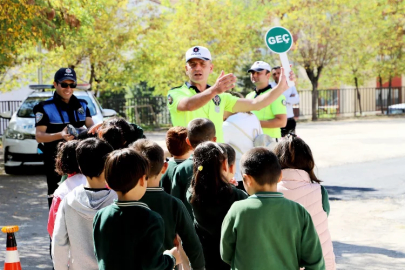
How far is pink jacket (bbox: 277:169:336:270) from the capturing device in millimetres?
4121

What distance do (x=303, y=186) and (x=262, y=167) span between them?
2.23ft

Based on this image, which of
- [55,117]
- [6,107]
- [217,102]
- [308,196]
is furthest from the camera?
[6,107]

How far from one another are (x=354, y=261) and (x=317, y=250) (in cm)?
323

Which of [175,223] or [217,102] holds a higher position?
[217,102]

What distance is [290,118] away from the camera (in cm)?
1038

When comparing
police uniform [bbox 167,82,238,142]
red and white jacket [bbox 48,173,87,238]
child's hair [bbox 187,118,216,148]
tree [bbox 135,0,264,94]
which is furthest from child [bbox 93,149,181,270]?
tree [bbox 135,0,264,94]

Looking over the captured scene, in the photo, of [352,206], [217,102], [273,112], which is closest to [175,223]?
[217,102]

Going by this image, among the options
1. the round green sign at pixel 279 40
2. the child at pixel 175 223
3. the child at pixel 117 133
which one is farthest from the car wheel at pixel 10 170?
the child at pixel 175 223

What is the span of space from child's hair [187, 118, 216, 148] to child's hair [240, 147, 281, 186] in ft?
→ 3.79

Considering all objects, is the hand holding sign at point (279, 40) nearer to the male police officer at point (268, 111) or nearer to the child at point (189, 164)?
the male police officer at point (268, 111)

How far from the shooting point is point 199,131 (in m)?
4.75

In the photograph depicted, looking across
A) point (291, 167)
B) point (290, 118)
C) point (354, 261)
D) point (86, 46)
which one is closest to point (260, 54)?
point (86, 46)

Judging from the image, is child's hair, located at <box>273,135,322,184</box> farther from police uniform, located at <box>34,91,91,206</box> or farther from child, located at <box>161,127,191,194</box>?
police uniform, located at <box>34,91,91,206</box>

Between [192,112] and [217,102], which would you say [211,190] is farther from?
[217,102]
